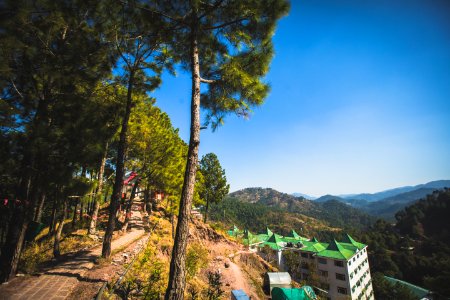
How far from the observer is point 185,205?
209 inches

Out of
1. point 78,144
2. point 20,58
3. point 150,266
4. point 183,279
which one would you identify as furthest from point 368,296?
point 20,58

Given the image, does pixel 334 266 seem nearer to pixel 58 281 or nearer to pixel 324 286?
pixel 324 286

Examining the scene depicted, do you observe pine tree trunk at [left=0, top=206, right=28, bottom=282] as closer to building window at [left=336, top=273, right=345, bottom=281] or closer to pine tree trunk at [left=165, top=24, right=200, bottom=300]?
pine tree trunk at [left=165, top=24, right=200, bottom=300]

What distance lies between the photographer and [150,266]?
31.8ft

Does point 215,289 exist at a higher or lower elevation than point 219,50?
lower

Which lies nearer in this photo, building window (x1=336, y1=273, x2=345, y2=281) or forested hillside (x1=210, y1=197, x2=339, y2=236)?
building window (x1=336, y1=273, x2=345, y2=281)

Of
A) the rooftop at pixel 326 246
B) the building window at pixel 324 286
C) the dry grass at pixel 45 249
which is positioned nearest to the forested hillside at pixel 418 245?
the rooftop at pixel 326 246

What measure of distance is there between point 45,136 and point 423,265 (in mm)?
76739

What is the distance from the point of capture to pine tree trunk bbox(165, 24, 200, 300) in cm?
465

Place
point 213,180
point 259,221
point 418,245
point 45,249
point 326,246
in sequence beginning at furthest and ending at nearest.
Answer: point 259,221 < point 418,245 < point 326,246 < point 213,180 < point 45,249

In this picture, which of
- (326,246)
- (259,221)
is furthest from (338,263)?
(259,221)

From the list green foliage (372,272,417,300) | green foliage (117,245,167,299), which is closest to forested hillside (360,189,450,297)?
green foliage (372,272,417,300)

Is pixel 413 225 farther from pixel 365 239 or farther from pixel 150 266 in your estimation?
pixel 150 266

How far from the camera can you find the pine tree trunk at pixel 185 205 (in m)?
4.65
